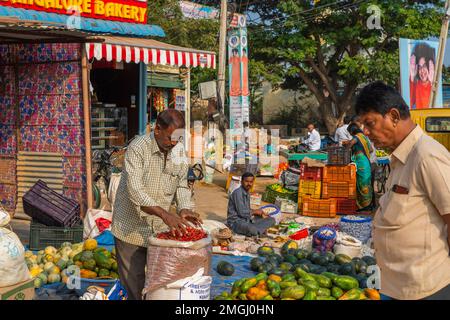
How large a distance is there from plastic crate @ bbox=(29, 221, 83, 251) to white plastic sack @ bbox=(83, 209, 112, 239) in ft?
1.52

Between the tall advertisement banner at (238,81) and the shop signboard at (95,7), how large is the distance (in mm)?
4086

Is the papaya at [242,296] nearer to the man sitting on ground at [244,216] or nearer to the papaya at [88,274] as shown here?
the papaya at [88,274]

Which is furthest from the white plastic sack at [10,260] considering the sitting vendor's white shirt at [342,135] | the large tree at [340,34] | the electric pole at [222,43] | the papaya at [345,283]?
the large tree at [340,34]

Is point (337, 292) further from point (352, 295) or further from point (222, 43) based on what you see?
point (222, 43)

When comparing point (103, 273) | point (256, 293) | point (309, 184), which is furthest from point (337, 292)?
point (309, 184)

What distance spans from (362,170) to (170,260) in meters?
8.36

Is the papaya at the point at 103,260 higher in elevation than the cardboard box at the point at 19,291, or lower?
lower

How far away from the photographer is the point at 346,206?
41.6 feet

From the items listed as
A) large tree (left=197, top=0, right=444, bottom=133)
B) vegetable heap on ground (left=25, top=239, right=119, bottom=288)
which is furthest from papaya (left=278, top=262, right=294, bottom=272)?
large tree (left=197, top=0, right=444, bottom=133)

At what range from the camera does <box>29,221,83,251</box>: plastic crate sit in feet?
27.7

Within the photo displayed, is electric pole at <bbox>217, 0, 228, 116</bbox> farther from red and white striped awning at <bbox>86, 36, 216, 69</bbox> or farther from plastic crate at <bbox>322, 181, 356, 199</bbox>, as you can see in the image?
plastic crate at <bbox>322, 181, 356, 199</bbox>

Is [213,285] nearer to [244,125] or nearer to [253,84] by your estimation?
[244,125]

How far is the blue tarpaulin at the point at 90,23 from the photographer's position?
11.0 metres
